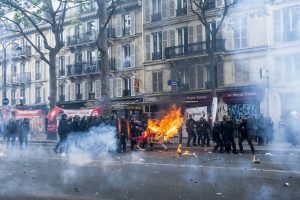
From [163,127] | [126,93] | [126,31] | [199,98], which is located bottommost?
[163,127]

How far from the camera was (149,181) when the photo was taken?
862cm

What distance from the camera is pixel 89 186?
8.23 metres

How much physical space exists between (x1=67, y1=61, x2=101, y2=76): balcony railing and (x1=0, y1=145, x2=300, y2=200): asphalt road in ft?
90.7

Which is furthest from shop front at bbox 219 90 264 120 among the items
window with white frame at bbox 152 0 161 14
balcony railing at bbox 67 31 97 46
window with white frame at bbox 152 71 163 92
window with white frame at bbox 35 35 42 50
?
window with white frame at bbox 35 35 42 50

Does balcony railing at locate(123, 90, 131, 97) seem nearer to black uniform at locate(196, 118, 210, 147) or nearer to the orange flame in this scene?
black uniform at locate(196, 118, 210, 147)

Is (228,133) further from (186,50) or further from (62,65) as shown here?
(62,65)

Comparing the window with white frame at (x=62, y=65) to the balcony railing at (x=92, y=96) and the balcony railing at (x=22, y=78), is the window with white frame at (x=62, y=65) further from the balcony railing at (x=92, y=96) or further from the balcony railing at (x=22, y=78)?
the balcony railing at (x=92, y=96)

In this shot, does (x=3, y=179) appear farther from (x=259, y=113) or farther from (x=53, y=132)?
(x=53, y=132)

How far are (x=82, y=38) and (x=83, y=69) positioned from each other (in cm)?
321

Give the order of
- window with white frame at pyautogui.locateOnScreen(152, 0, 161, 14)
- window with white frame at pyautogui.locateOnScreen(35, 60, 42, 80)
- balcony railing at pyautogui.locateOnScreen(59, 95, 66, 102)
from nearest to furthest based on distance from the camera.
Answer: window with white frame at pyautogui.locateOnScreen(152, 0, 161, 14), balcony railing at pyautogui.locateOnScreen(59, 95, 66, 102), window with white frame at pyautogui.locateOnScreen(35, 60, 42, 80)

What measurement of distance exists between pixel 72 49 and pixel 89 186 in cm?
3444

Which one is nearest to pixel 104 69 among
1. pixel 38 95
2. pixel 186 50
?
pixel 186 50

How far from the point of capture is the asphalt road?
287 inches

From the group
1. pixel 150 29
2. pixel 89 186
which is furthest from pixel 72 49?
pixel 89 186
